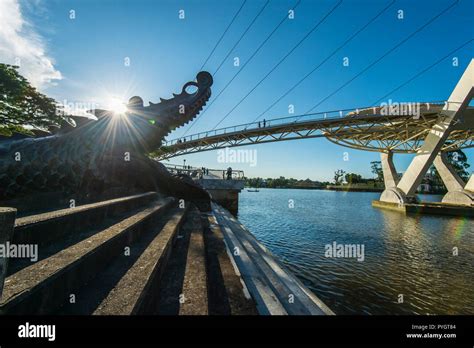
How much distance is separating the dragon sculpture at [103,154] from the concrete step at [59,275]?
1.82m

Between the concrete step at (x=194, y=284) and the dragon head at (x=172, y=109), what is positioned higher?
the dragon head at (x=172, y=109)

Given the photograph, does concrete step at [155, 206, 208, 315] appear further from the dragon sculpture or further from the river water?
the river water

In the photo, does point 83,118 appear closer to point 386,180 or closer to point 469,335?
point 469,335

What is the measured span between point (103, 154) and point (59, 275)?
4.59m

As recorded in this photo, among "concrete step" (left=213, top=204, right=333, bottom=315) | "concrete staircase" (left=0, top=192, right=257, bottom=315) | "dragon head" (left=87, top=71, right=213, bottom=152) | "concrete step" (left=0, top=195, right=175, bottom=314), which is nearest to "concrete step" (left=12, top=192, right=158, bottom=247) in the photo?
"concrete staircase" (left=0, top=192, right=257, bottom=315)

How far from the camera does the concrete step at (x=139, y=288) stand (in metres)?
1.52

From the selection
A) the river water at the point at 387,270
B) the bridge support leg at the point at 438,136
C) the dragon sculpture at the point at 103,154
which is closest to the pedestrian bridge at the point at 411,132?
the bridge support leg at the point at 438,136

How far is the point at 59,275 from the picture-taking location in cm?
153

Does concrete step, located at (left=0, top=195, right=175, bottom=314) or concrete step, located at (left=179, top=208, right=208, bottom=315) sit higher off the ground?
concrete step, located at (left=0, top=195, right=175, bottom=314)

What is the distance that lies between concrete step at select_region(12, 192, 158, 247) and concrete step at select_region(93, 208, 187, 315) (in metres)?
0.78

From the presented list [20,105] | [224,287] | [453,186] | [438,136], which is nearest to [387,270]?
[224,287]

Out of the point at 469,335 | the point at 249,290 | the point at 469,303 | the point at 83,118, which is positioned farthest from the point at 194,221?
the point at 469,303

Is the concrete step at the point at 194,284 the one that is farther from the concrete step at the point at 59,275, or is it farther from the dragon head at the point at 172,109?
the dragon head at the point at 172,109

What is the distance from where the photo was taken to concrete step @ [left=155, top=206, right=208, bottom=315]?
6.18 ft
